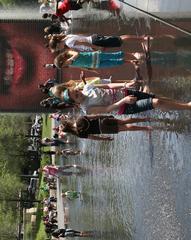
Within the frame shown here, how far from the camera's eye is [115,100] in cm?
1180

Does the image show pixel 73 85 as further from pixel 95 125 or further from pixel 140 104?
pixel 140 104

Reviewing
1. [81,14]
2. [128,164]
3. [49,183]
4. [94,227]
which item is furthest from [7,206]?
[128,164]

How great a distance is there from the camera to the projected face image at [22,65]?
2198cm

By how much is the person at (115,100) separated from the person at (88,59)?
85 centimetres

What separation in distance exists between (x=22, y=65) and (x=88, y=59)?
959 centimetres

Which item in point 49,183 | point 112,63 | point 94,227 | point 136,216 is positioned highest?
point 112,63

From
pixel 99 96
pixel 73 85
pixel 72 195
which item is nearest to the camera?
pixel 99 96

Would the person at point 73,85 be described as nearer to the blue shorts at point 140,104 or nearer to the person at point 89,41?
the person at point 89,41

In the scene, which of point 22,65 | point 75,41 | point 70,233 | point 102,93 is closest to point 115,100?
point 102,93

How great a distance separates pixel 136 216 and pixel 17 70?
35.8 feet

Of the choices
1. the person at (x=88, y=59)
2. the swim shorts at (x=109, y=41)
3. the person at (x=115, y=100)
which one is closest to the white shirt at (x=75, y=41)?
the swim shorts at (x=109, y=41)

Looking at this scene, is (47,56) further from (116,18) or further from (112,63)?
(112,63)

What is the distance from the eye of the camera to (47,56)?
22328 mm

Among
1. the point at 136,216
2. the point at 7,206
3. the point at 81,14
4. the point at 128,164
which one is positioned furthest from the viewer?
the point at 7,206
